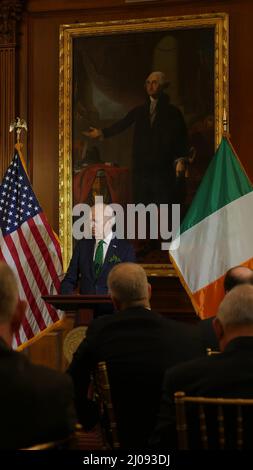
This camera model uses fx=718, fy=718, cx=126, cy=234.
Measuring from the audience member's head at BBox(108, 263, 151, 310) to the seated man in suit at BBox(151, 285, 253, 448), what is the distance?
66 centimetres

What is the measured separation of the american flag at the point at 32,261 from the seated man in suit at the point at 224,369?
4.01 meters

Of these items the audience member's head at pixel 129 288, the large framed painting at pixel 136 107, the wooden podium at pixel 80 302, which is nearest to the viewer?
the audience member's head at pixel 129 288

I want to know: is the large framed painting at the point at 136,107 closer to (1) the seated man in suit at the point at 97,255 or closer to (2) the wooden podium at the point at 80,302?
(1) the seated man in suit at the point at 97,255

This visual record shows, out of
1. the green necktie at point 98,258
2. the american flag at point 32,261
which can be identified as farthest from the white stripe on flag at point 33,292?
the green necktie at point 98,258

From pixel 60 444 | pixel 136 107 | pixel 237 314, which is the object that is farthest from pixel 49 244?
pixel 60 444

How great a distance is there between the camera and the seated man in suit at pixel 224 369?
258 cm

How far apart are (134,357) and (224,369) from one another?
71 cm

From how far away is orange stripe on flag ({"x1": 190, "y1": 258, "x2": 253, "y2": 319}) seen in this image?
A: 6.28 meters

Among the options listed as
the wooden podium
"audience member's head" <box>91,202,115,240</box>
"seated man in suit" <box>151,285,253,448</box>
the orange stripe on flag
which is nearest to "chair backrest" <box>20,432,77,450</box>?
"seated man in suit" <box>151,285,253,448</box>

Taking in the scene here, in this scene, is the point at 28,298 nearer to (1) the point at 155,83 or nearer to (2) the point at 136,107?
(2) the point at 136,107

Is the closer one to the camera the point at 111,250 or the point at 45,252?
the point at 111,250

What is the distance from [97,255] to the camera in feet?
21.8
